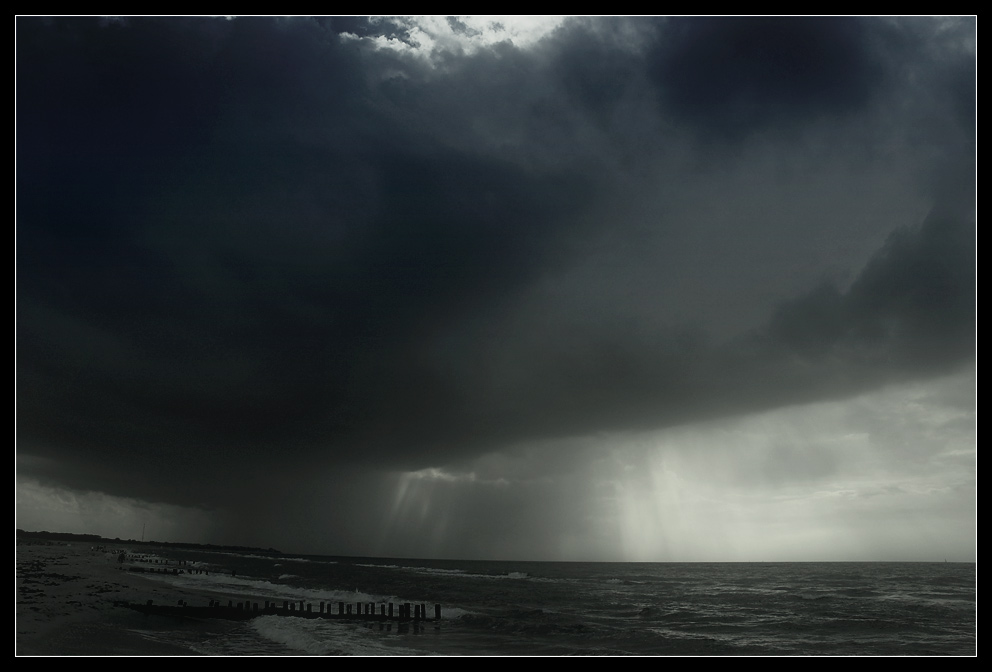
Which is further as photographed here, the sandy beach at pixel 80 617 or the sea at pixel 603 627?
the sea at pixel 603 627

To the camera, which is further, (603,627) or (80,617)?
(603,627)

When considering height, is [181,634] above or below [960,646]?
above

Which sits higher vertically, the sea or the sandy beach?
the sandy beach

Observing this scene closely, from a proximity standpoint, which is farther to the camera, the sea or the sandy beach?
the sea

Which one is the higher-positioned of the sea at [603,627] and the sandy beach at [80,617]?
the sandy beach at [80,617]

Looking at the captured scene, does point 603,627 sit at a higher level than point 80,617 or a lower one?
lower
